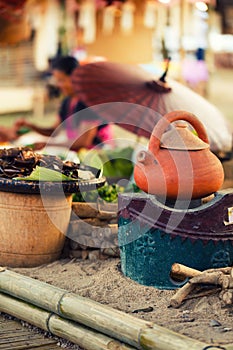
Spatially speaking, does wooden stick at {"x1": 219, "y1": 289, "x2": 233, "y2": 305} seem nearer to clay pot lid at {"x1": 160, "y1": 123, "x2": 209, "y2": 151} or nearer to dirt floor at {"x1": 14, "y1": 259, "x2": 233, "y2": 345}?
dirt floor at {"x1": 14, "y1": 259, "x2": 233, "y2": 345}

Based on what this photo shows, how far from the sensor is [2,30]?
27.4 ft

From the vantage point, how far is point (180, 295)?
4.21 m

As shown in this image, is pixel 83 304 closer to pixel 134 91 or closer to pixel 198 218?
pixel 198 218

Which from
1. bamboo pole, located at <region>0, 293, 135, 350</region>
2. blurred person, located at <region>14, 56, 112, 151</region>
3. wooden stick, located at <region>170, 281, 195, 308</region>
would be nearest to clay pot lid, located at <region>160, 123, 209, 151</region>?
wooden stick, located at <region>170, 281, 195, 308</region>

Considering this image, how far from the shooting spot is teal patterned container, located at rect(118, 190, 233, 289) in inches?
175

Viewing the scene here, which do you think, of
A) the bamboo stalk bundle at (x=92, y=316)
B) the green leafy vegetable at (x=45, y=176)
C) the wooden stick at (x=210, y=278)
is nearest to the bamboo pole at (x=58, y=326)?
the bamboo stalk bundle at (x=92, y=316)

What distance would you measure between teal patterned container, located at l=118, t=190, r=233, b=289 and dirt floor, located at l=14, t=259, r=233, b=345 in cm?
12

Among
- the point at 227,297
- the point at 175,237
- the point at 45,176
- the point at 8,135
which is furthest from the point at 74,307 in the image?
the point at 8,135

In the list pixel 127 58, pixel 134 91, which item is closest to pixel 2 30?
pixel 134 91

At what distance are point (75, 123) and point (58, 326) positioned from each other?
4422 millimetres

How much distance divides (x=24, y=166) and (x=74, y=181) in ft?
1.21

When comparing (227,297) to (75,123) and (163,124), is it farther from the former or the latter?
(75,123)

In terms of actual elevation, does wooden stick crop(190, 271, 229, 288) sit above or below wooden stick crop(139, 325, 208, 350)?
above

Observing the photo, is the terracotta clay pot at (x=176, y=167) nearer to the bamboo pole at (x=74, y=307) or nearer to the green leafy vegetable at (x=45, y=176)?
the green leafy vegetable at (x=45, y=176)
